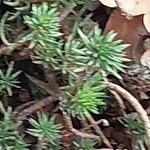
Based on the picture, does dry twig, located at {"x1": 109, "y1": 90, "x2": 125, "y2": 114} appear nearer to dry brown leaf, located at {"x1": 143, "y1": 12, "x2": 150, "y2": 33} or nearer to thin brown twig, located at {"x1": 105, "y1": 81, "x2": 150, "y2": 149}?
thin brown twig, located at {"x1": 105, "y1": 81, "x2": 150, "y2": 149}

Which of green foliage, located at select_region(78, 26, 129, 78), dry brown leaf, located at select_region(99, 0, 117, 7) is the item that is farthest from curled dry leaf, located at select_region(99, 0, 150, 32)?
green foliage, located at select_region(78, 26, 129, 78)

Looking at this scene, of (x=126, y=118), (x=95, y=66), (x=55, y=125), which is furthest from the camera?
(x=126, y=118)

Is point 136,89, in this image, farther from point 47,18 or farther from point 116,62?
point 47,18

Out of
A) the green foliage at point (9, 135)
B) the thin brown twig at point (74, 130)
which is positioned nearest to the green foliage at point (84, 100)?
the thin brown twig at point (74, 130)

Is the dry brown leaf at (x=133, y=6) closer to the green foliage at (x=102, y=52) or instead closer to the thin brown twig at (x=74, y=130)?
the green foliage at (x=102, y=52)

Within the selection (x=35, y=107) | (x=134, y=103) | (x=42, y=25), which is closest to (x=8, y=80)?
(x=35, y=107)

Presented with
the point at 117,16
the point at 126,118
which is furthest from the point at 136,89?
the point at 117,16
